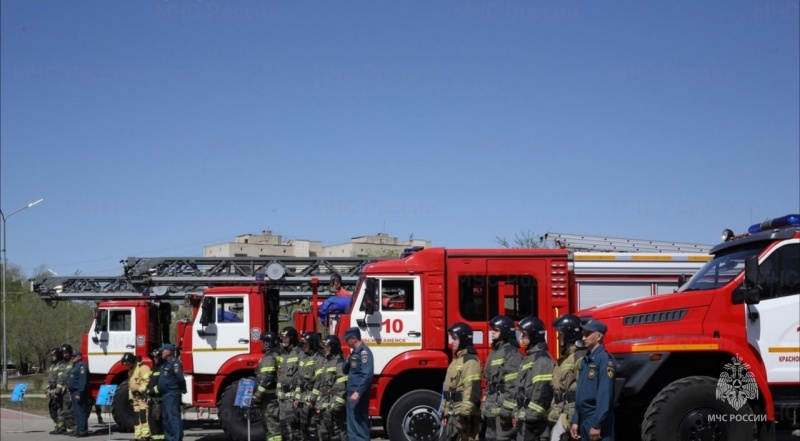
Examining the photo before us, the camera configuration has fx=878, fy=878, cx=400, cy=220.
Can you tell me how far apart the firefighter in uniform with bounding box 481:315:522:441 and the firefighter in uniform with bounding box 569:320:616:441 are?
0.95 metres

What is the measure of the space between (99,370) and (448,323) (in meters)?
9.06

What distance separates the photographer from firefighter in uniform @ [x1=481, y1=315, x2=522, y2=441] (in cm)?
934

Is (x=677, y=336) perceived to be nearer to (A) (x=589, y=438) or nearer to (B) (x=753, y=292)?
(B) (x=753, y=292)

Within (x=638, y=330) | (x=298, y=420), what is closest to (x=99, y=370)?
(x=298, y=420)

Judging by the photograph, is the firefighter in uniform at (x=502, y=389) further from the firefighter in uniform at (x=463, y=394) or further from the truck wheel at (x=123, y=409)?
the truck wheel at (x=123, y=409)

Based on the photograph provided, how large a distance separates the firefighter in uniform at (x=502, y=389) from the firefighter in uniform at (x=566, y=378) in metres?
0.55

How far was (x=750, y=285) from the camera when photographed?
9.55 m

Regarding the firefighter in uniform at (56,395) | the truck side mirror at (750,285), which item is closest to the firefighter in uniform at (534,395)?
the truck side mirror at (750,285)

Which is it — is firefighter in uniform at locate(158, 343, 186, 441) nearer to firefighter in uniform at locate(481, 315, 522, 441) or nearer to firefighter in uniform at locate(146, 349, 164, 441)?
firefighter in uniform at locate(146, 349, 164, 441)

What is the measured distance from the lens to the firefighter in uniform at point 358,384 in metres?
12.1

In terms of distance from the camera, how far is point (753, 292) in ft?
31.2

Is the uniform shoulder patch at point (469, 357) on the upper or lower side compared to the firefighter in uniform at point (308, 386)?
upper

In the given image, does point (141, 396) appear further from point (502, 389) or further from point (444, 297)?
point (502, 389)

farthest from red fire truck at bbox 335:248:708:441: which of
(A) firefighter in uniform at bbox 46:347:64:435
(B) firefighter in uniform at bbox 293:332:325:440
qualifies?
(A) firefighter in uniform at bbox 46:347:64:435
